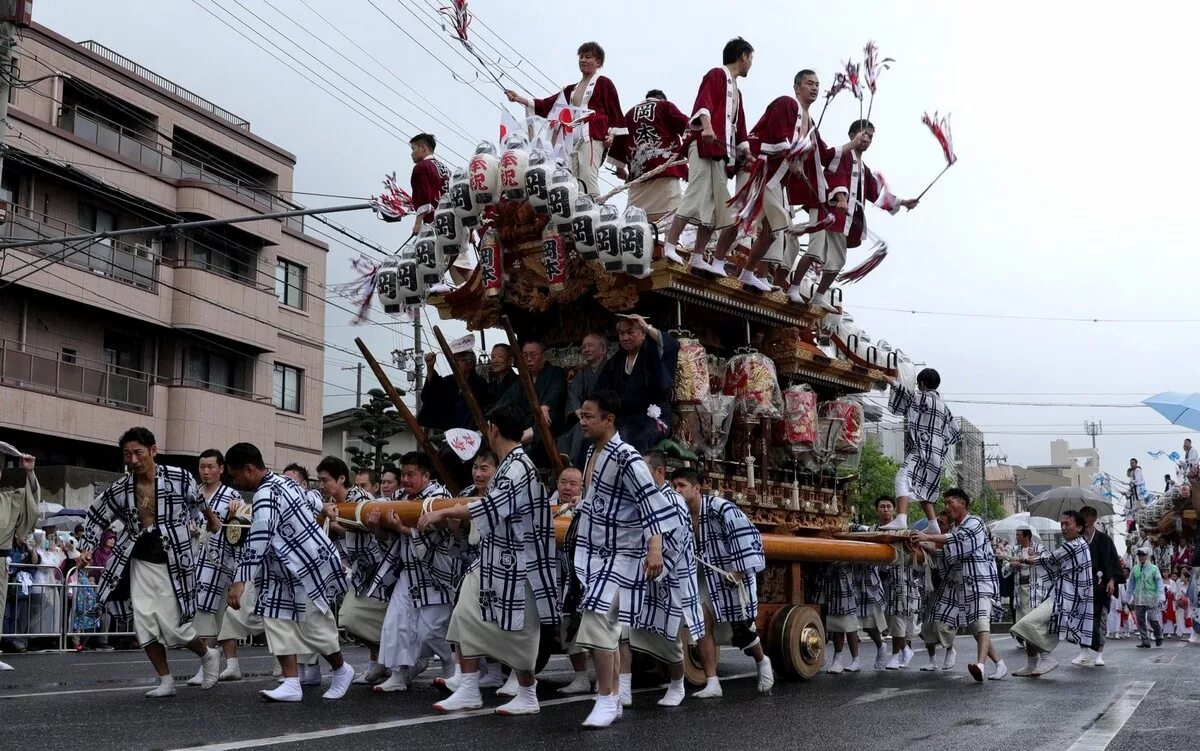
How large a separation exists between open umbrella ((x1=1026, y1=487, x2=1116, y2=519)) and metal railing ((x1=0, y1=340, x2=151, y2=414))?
17331 millimetres

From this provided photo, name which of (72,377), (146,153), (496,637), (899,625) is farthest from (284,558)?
(146,153)

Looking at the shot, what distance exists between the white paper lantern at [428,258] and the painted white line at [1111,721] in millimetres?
5085

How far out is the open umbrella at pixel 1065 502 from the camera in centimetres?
2327

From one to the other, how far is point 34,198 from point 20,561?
33.4 feet

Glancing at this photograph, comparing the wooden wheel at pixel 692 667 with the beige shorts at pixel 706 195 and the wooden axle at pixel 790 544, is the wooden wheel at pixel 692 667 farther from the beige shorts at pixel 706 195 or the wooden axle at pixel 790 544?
the beige shorts at pixel 706 195

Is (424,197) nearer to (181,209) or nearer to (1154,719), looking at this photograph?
(1154,719)

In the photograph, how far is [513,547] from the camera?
7.06 m

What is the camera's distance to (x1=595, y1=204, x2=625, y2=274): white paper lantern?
27.9 feet

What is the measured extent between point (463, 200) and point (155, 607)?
3.31 m

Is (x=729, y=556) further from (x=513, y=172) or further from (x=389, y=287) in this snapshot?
(x=389, y=287)

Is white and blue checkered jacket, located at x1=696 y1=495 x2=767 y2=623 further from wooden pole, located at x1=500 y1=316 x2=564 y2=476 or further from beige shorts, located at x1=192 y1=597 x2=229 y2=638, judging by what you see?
beige shorts, located at x1=192 y1=597 x2=229 y2=638

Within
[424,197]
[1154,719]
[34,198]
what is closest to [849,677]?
[1154,719]

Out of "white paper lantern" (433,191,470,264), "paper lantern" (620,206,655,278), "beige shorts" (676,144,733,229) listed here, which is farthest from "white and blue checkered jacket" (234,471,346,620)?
"beige shorts" (676,144,733,229)

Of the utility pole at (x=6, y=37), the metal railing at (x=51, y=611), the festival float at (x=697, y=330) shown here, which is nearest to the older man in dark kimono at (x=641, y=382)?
the festival float at (x=697, y=330)
